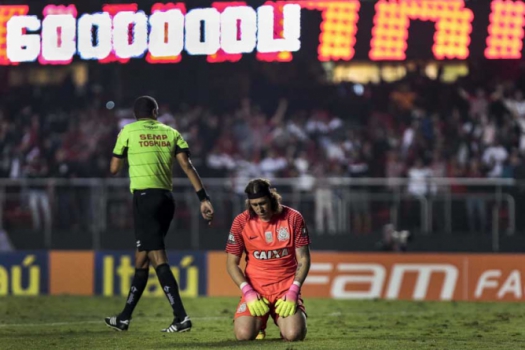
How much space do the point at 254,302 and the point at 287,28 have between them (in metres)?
7.83

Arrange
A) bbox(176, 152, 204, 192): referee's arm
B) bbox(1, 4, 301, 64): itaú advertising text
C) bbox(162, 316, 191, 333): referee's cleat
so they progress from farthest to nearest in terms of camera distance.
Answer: bbox(1, 4, 301, 64): itaú advertising text < bbox(176, 152, 204, 192): referee's arm < bbox(162, 316, 191, 333): referee's cleat

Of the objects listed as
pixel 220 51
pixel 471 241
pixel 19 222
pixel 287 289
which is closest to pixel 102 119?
pixel 19 222

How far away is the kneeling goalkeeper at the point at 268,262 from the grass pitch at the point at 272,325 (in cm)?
16

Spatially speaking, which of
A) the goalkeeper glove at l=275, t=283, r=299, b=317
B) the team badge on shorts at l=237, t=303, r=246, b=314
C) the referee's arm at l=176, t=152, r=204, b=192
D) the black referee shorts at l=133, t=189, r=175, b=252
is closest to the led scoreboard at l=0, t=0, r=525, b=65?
the referee's arm at l=176, t=152, r=204, b=192

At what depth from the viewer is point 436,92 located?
20.5m

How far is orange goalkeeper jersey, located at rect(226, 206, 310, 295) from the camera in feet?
28.1

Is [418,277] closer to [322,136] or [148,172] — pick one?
[148,172]

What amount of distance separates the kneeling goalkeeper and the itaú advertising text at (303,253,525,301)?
6158 mm

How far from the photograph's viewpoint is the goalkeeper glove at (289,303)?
8250 millimetres

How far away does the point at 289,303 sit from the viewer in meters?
8.24

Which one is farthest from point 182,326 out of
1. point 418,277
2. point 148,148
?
point 418,277

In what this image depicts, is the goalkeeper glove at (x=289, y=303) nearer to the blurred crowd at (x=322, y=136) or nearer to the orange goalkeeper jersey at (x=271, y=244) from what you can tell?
the orange goalkeeper jersey at (x=271, y=244)

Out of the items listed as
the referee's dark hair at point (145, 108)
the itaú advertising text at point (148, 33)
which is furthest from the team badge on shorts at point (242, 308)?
the itaú advertising text at point (148, 33)

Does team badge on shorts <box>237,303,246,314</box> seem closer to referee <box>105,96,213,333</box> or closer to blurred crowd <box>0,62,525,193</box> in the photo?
referee <box>105,96,213,333</box>
